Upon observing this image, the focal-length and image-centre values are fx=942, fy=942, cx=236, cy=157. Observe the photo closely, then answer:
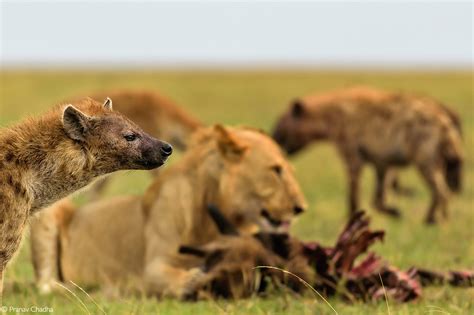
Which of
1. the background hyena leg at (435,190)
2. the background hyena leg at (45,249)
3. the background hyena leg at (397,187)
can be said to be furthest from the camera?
the background hyena leg at (397,187)

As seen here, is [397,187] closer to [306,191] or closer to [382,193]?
[306,191]

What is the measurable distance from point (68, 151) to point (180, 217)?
65.8 inches

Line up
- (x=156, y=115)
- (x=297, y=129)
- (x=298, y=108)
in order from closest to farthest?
(x=156, y=115), (x=298, y=108), (x=297, y=129)

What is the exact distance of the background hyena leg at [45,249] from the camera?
6.04m

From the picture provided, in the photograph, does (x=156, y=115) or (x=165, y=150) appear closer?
(x=165, y=150)

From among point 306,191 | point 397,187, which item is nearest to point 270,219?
point 306,191

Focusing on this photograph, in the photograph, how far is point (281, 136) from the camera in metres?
13.0

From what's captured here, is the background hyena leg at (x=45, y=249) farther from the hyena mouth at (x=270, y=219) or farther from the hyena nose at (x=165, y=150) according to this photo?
the hyena nose at (x=165, y=150)

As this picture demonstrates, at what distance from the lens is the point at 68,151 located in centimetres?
433

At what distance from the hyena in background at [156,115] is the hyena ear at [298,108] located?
2.34 meters

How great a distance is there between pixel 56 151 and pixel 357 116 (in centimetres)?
766

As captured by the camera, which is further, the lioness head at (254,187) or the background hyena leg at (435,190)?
the background hyena leg at (435,190)

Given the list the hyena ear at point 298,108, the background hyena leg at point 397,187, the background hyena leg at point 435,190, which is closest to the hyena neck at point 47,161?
the background hyena leg at point 435,190

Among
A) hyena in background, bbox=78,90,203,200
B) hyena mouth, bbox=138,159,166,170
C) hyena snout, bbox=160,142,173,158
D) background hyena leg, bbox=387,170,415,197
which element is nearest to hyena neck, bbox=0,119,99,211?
hyena mouth, bbox=138,159,166,170
